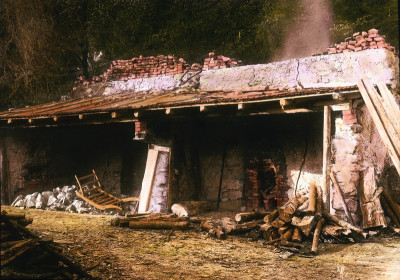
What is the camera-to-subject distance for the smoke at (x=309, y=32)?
14.0m

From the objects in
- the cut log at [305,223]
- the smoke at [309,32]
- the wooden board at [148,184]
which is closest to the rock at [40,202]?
the wooden board at [148,184]

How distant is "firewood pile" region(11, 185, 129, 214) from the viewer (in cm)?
903

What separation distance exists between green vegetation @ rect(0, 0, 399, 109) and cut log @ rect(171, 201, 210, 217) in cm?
631

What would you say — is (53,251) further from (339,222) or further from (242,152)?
(242,152)

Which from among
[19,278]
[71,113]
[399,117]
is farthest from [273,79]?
[19,278]

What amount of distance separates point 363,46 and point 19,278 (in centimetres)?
780

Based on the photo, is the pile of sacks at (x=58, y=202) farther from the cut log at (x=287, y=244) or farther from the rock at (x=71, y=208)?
the cut log at (x=287, y=244)

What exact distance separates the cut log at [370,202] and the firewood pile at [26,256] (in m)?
4.95

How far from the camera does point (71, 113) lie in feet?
28.3

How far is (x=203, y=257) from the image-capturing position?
4.91 m

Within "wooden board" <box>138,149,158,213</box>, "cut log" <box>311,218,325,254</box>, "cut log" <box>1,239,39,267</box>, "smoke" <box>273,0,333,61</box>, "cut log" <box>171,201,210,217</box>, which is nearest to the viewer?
"cut log" <box>1,239,39,267</box>

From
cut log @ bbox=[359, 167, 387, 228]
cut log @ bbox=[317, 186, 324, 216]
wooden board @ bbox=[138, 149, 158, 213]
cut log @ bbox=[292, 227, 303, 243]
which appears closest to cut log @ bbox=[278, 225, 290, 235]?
cut log @ bbox=[292, 227, 303, 243]

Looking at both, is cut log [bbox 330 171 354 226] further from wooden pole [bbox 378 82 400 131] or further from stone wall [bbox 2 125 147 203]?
stone wall [bbox 2 125 147 203]

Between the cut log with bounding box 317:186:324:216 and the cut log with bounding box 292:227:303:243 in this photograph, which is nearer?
the cut log with bounding box 292:227:303:243
